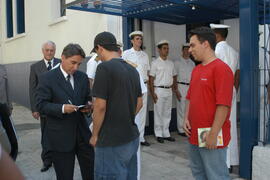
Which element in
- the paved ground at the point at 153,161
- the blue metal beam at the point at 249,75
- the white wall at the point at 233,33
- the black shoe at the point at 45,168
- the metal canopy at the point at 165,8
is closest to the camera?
the blue metal beam at the point at 249,75

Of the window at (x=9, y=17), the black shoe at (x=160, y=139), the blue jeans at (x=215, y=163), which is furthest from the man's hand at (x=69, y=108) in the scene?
the window at (x=9, y=17)

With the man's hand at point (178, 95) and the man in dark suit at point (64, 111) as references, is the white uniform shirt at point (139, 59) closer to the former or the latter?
the man's hand at point (178, 95)

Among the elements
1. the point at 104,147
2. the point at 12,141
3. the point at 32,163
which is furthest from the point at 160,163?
the point at 12,141

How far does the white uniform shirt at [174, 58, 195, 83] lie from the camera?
7.25 metres

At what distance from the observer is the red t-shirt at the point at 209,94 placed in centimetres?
286

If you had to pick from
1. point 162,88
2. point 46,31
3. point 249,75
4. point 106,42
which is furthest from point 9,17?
point 106,42

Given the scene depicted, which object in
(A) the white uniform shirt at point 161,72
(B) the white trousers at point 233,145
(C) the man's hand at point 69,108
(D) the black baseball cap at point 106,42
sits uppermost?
(D) the black baseball cap at point 106,42

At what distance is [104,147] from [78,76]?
3.18 ft

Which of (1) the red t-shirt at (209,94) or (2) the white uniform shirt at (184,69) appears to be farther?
(2) the white uniform shirt at (184,69)

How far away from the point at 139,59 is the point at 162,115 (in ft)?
4.20

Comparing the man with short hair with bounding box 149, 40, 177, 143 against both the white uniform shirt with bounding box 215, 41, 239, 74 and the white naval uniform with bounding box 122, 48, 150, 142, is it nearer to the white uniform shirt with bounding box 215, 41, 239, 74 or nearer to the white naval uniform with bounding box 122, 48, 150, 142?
the white naval uniform with bounding box 122, 48, 150, 142

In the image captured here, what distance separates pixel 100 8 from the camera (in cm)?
635

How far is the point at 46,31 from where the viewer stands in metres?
11.0

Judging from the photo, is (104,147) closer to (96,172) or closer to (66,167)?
(96,172)
